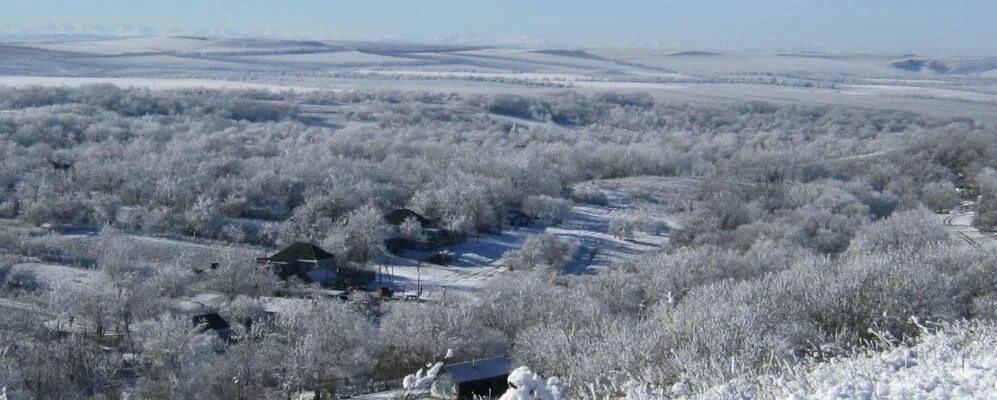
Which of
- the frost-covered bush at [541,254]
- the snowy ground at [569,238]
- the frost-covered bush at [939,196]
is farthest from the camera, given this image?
the frost-covered bush at [939,196]

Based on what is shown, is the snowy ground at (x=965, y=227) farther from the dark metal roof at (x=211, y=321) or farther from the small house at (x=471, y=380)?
the dark metal roof at (x=211, y=321)

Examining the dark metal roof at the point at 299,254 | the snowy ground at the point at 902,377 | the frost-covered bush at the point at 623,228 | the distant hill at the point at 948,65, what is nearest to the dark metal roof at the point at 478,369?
the snowy ground at the point at 902,377

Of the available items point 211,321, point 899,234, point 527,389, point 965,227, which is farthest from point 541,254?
point 527,389

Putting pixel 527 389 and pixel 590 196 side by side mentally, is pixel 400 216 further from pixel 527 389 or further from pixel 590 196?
pixel 527 389

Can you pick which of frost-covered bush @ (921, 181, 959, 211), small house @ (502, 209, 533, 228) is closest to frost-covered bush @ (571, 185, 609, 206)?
small house @ (502, 209, 533, 228)

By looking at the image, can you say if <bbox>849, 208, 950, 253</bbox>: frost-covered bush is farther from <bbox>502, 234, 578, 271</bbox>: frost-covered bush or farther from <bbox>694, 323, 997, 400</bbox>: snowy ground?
<bbox>694, 323, 997, 400</bbox>: snowy ground

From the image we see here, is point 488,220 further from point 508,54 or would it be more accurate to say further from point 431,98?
point 508,54
